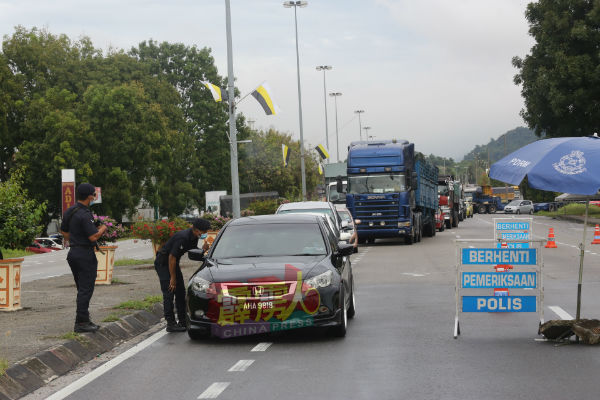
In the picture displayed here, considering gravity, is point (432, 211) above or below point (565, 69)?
below

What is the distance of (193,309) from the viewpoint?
10.8m

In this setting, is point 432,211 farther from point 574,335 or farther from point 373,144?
point 574,335

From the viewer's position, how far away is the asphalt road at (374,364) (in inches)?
307

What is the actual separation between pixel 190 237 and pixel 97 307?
2.74 meters

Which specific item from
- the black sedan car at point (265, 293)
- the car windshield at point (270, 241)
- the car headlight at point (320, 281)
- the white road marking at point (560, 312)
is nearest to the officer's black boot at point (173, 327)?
the black sedan car at point (265, 293)

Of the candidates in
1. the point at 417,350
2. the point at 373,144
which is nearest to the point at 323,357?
the point at 417,350

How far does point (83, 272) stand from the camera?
423 inches

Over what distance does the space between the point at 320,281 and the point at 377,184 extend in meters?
25.4

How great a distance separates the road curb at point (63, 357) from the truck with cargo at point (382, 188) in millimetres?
23296

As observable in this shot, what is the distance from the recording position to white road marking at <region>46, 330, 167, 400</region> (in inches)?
319

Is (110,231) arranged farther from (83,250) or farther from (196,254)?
(83,250)

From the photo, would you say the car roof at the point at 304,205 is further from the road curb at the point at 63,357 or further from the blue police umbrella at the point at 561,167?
the blue police umbrella at the point at 561,167

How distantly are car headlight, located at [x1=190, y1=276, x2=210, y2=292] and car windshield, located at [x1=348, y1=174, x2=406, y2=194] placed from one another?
2522 cm

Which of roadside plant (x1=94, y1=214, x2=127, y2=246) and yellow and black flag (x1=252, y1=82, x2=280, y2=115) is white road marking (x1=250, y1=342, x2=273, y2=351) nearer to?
roadside plant (x1=94, y1=214, x2=127, y2=246)
